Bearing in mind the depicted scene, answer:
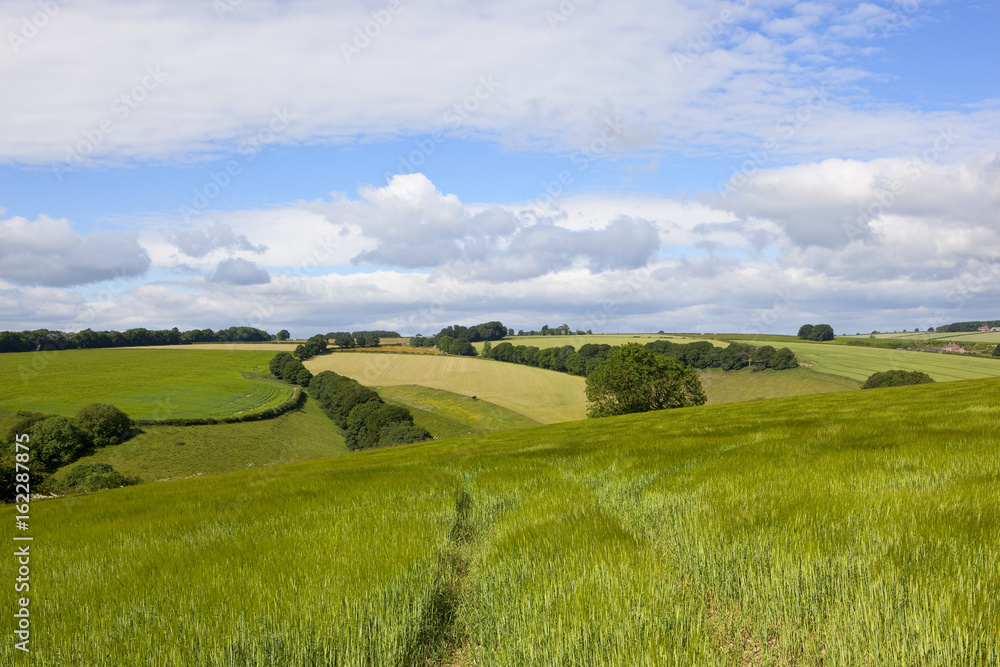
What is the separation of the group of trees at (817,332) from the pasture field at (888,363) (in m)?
46.9

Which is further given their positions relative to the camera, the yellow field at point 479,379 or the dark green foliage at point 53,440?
the yellow field at point 479,379

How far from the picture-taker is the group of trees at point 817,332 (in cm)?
18200

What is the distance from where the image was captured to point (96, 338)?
15638 centimetres

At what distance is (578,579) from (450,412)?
9837 cm

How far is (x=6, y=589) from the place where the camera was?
5152 millimetres

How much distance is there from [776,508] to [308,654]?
16.2 feet

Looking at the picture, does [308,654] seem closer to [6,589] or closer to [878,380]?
[6,589]

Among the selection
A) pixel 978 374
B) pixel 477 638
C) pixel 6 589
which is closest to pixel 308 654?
pixel 477 638

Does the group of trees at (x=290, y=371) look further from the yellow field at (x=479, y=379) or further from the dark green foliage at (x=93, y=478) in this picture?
the dark green foliage at (x=93, y=478)

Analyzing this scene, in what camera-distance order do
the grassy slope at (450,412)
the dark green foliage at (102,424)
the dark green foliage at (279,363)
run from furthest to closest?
1. the dark green foliage at (279,363)
2. the grassy slope at (450,412)
3. the dark green foliage at (102,424)

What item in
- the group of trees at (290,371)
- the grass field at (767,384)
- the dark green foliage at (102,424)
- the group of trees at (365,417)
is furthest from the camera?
the group of trees at (290,371)

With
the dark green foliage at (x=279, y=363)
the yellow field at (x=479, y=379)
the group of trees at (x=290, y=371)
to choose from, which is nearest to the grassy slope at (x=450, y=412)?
the yellow field at (x=479, y=379)

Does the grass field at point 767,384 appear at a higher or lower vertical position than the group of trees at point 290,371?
lower

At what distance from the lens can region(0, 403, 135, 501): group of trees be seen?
63.2m
